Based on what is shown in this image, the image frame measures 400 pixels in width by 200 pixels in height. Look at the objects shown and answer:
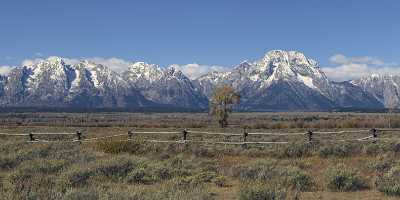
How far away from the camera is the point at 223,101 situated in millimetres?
70062

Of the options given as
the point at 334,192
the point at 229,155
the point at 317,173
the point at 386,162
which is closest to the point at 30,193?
the point at 334,192

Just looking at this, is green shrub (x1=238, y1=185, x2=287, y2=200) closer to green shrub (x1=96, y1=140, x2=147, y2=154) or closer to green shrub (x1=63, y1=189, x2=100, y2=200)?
green shrub (x1=63, y1=189, x2=100, y2=200)

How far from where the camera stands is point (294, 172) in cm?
1684

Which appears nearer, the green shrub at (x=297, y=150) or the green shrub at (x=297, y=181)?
the green shrub at (x=297, y=181)

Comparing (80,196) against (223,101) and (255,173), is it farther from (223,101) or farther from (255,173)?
(223,101)

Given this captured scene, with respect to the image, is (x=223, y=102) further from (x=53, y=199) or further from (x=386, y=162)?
(x=53, y=199)

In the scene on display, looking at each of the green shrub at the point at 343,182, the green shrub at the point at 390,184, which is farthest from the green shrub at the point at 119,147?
the green shrub at the point at 390,184

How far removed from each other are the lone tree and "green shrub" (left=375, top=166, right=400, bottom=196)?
5246 centimetres

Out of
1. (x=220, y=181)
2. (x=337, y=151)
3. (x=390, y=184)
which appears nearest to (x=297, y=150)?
(x=337, y=151)

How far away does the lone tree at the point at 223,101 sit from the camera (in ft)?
228

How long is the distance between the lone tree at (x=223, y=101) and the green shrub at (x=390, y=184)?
52455 millimetres

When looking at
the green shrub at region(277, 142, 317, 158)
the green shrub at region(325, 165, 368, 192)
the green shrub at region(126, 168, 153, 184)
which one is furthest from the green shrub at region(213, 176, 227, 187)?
the green shrub at region(277, 142, 317, 158)

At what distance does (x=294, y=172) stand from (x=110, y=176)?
531 cm

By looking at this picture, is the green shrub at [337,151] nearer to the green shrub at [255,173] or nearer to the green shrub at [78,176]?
the green shrub at [255,173]
